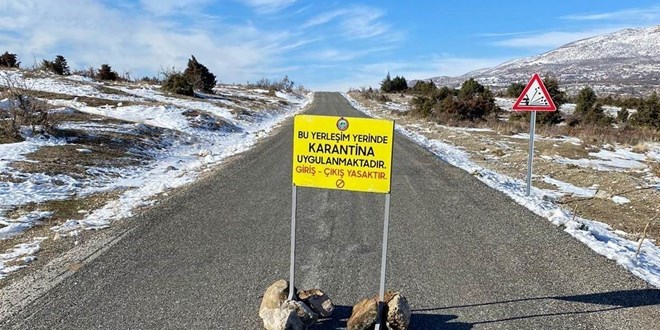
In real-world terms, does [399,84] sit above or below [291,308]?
above

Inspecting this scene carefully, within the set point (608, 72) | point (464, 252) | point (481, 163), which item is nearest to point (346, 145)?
point (464, 252)

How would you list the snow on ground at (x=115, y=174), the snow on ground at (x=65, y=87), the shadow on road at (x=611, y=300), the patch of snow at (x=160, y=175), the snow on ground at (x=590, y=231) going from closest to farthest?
the shadow on road at (x=611, y=300), the snow on ground at (x=590, y=231), the snow on ground at (x=115, y=174), the patch of snow at (x=160, y=175), the snow on ground at (x=65, y=87)

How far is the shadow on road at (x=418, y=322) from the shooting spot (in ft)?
12.4

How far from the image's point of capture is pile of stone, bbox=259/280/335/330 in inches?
138

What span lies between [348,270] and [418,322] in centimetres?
122

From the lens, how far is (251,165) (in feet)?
37.9

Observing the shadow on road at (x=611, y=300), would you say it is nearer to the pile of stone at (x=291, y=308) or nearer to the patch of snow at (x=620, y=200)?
the pile of stone at (x=291, y=308)

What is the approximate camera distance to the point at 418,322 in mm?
3854

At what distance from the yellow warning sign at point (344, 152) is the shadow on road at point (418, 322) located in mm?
1168

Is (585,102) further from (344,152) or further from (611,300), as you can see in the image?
(344,152)

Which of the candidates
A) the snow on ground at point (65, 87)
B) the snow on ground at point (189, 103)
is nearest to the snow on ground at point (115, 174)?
the snow on ground at point (65, 87)

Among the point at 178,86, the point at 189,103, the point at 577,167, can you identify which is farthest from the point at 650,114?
the point at 178,86

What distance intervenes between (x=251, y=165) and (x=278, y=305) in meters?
8.03

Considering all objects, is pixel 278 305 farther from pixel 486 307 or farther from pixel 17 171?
pixel 17 171
